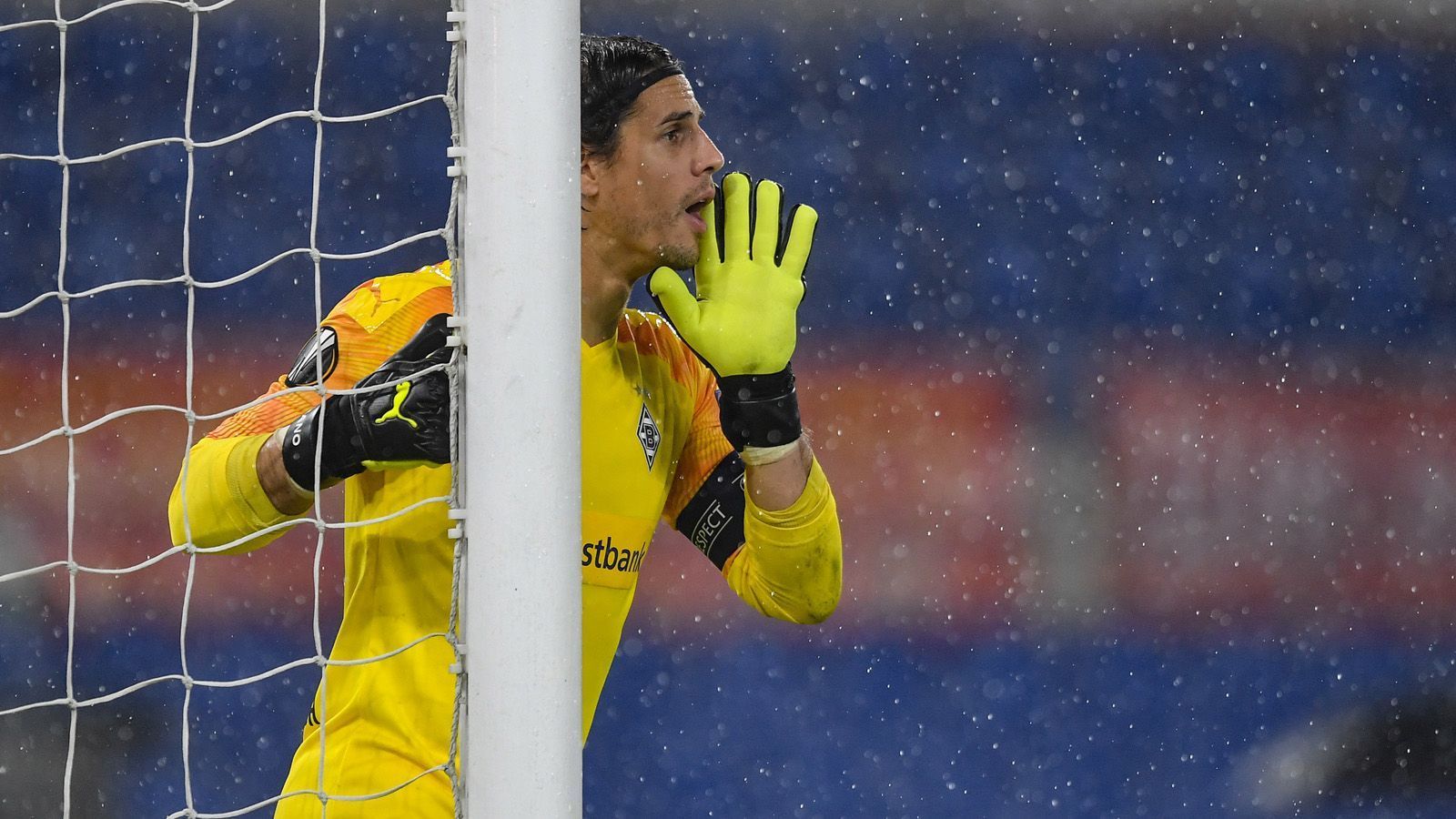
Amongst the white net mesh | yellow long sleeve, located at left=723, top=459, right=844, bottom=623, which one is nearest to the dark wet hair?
yellow long sleeve, located at left=723, top=459, right=844, bottom=623

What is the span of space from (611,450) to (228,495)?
462 mm

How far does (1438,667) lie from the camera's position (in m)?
4.52

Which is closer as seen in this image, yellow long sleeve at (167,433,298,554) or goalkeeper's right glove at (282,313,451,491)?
goalkeeper's right glove at (282,313,451,491)

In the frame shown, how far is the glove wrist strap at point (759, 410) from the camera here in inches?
68.7

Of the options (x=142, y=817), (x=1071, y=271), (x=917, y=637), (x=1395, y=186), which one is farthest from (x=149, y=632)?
(x=1395, y=186)

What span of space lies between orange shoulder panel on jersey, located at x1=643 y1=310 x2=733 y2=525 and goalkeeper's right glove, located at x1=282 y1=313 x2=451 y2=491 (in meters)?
0.56

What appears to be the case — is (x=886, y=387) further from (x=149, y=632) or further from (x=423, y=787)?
(x=423, y=787)

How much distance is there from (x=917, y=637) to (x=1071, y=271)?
1150 mm

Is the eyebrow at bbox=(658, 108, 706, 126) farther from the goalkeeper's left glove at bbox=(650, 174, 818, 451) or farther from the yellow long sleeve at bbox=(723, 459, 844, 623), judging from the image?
the yellow long sleeve at bbox=(723, 459, 844, 623)

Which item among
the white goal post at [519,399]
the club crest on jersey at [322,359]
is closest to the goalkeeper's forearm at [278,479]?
the club crest on jersey at [322,359]

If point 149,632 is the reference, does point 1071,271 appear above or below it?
above

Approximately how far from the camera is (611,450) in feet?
5.96

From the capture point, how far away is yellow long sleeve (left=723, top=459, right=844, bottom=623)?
180 centimetres

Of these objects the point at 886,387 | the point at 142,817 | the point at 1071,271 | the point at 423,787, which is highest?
the point at 1071,271
